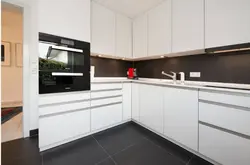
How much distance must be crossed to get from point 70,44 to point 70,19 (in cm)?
36

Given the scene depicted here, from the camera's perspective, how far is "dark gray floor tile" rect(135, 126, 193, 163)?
166cm

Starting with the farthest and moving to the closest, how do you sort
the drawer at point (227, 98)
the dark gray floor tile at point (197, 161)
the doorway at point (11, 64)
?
the doorway at point (11, 64)
the dark gray floor tile at point (197, 161)
the drawer at point (227, 98)

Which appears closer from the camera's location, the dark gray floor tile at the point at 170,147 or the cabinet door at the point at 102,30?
the dark gray floor tile at the point at 170,147

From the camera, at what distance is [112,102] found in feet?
7.84

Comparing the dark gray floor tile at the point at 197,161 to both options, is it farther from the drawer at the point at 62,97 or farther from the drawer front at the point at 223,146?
the drawer at the point at 62,97

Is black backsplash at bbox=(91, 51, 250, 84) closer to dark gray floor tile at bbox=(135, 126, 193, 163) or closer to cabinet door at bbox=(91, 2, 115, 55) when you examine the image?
cabinet door at bbox=(91, 2, 115, 55)

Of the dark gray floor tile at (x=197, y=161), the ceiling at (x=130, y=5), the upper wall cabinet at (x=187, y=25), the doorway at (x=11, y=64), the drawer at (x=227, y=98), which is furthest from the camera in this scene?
the doorway at (x=11, y=64)

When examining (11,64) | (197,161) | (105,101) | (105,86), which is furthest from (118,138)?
(11,64)

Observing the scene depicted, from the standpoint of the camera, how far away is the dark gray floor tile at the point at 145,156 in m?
1.56

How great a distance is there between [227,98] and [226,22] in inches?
36.7

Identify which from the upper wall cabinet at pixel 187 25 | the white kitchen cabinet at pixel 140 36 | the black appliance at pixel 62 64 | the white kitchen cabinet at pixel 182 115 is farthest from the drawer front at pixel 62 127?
the upper wall cabinet at pixel 187 25

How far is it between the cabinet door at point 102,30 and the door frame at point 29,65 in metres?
1.03

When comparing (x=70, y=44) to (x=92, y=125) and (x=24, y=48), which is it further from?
(x=92, y=125)

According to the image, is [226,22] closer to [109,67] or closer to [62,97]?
[109,67]
